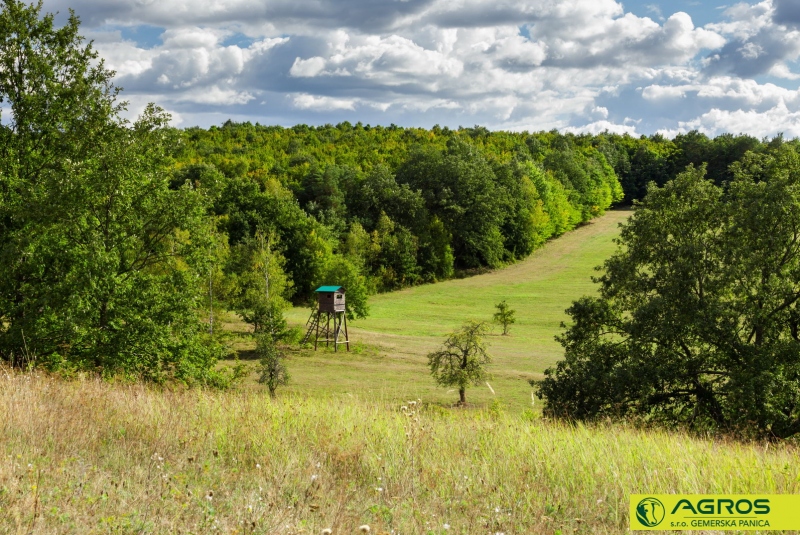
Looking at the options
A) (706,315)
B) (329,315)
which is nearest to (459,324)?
(329,315)

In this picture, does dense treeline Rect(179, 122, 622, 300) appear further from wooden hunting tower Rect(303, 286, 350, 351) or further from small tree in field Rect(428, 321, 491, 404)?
small tree in field Rect(428, 321, 491, 404)

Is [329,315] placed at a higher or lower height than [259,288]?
lower

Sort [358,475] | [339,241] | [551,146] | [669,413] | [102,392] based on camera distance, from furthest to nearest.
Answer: [551,146], [339,241], [669,413], [102,392], [358,475]

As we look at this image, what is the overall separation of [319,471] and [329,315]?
123ft

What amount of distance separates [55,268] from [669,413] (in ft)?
52.2

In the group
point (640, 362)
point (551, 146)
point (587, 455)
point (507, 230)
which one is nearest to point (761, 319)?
point (640, 362)

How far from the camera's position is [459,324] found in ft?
172

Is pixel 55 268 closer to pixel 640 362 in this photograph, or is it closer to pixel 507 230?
pixel 640 362

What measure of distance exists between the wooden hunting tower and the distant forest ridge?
4449mm

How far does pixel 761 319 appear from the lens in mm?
16406

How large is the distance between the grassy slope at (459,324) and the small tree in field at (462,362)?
3.78ft

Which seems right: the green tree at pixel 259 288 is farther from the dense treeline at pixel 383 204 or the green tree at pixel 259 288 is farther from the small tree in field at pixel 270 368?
the small tree in field at pixel 270 368

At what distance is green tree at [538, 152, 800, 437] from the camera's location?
15516mm

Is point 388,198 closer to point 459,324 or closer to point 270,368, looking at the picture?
point 459,324
